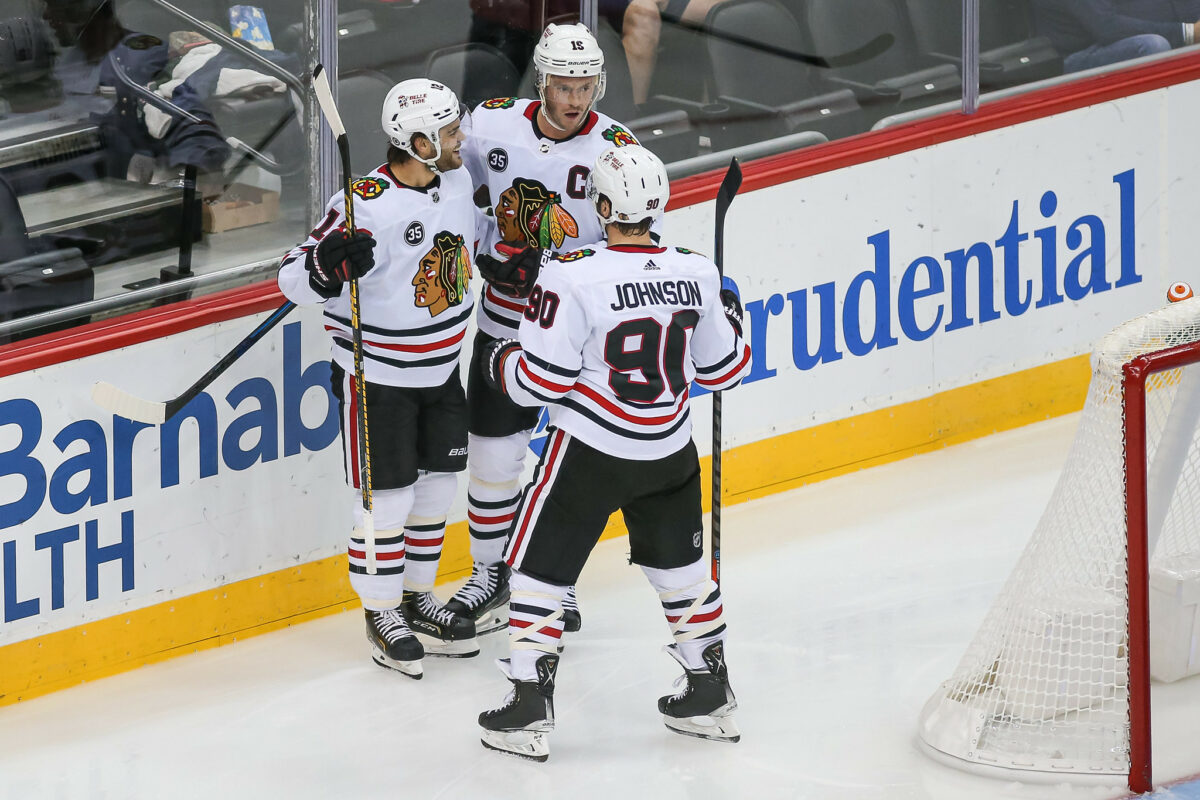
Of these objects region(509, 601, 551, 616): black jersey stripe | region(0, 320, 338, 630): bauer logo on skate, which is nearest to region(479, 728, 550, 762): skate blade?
region(509, 601, 551, 616): black jersey stripe

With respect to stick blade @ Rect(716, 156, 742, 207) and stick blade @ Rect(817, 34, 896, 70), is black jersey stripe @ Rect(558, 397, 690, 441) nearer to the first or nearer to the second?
stick blade @ Rect(716, 156, 742, 207)

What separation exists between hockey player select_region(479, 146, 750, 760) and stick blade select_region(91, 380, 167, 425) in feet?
2.80

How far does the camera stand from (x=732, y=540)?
5.26 m

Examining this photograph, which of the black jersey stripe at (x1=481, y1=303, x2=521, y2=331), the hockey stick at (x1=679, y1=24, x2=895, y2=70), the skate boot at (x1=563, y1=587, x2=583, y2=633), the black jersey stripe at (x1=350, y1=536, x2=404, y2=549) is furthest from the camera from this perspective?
the hockey stick at (x1=679, y1=24, x2=895, y2=70)

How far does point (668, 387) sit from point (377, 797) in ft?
3.44

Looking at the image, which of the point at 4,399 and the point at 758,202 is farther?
the point at 758,202

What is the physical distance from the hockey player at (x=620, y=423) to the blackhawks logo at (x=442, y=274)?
1.15 ft

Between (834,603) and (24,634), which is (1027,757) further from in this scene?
(24,634)

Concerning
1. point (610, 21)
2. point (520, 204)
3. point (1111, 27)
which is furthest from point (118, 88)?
point (1111, 27)

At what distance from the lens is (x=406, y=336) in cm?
434

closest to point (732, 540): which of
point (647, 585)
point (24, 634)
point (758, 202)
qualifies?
point (647, 585)

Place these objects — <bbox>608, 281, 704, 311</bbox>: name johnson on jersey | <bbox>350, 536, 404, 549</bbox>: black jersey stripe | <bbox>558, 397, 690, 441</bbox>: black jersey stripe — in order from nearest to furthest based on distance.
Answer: <bbox>608, 281, 704, 311</bbox>: name johnson on jersey
<bbox>558, 397, 690, 441</bbox>: black jersey stripe
<bbox>350, 536, 404, 549</bbox>: black jersey stripe

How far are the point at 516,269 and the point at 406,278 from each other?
252 mm

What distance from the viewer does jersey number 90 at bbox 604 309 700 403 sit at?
375cm
